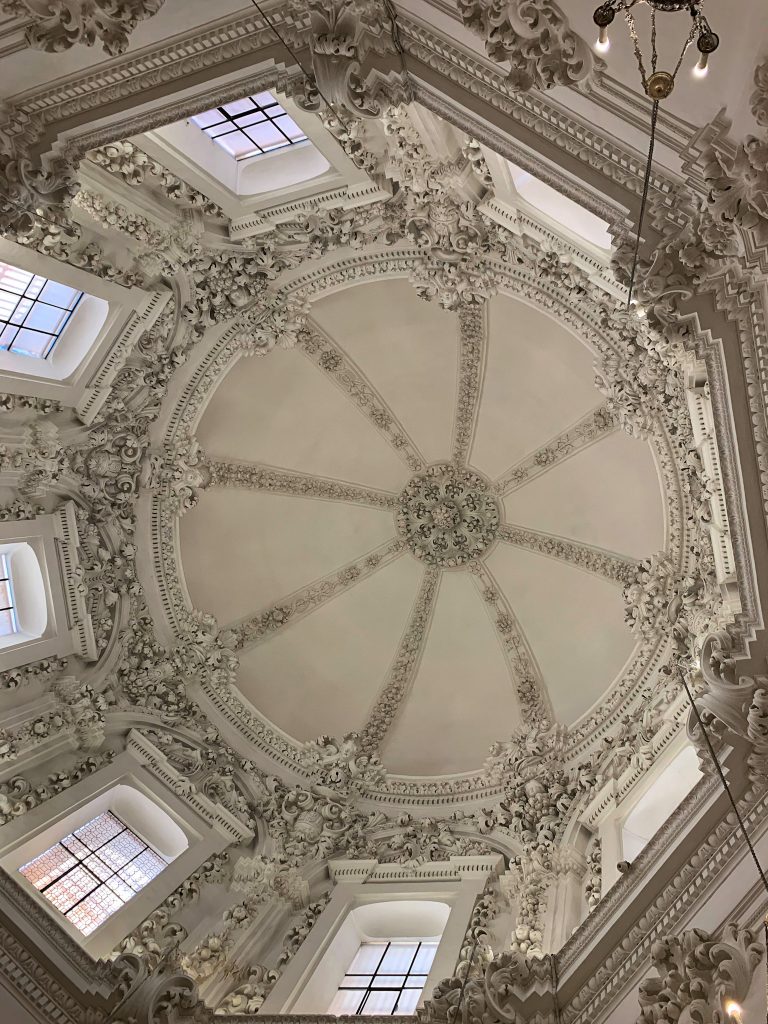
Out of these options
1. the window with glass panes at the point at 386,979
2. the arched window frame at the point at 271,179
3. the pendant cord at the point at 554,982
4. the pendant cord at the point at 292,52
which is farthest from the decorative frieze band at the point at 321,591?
the pendant cord at the point at 292,52

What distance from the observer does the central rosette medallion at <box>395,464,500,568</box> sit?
16891 mm

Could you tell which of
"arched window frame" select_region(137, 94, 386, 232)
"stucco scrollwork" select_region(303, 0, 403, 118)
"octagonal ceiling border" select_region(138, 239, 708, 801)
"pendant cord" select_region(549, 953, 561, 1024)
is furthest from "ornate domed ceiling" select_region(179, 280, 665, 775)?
"stucco scrollwork" select_region(303, 0, 403, 118)

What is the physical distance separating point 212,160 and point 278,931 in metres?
10.0

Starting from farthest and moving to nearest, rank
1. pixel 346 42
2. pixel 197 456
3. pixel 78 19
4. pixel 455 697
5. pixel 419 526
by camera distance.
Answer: pixel 419 526
pixel 455 697
pixel 197 456
pixel 346 42
pixel 78 19

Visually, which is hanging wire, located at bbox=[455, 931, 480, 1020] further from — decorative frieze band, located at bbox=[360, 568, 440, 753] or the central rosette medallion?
the central rosette medallion

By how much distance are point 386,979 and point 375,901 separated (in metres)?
1.56

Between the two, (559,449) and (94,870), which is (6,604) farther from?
(559,449)

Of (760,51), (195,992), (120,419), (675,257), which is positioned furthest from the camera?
(120,419)

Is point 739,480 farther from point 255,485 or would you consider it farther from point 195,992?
point 255,485

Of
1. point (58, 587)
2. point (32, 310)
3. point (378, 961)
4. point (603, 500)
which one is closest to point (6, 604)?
point (58, 587)

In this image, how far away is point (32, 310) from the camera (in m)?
11.4

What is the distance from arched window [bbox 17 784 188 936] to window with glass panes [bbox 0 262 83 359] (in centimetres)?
619

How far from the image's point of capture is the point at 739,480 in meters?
7.73

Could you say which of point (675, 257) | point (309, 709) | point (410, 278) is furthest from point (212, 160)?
point (309, 709)
